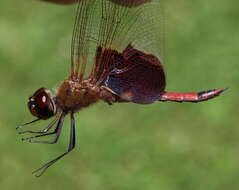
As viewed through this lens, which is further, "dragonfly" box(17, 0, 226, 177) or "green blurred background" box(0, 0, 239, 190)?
"green blurred background" box(0, 0, 239, 190)

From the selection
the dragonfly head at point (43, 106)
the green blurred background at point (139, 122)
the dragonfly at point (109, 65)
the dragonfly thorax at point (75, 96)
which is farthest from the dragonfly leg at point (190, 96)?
the green blurred background at point (139, 122)

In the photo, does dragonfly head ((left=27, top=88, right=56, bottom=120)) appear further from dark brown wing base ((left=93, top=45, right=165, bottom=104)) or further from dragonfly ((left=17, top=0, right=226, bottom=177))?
dark brown wing base ((left=93, top=45, right=165, bottom=104))

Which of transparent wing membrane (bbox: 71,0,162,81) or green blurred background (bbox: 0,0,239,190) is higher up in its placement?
transparent wing membrane (bbox: 71,0,162,81)

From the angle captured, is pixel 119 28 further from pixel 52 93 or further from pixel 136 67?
pixel 52 93

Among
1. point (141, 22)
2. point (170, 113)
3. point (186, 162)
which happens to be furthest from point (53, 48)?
point (141, 22)

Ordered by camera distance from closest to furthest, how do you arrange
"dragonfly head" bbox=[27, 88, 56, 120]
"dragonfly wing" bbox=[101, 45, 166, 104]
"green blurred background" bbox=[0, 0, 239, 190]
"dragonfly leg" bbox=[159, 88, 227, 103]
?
1. "dragonfly head" bbox=[27, 88, 56, 120]
2. "dragonfly wing" bbox=[101, 45, 166, 104]
3. "dragonfly leg" bbox=[159, 88, 227, 103]
4. "green blurred background" bbox=[0, 0, 239, 190]

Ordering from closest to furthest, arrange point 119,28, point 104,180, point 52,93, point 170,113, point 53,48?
point 52,93 → point 119,28 → point 104,180 → point 170,113 → point 53,48

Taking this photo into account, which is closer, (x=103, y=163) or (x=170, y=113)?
→ (x=103, y=163)

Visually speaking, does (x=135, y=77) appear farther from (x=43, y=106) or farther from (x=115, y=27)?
(x=43, y=106)

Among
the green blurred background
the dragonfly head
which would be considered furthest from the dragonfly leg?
the green blurred background

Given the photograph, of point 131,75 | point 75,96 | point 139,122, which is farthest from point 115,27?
point 139,122
